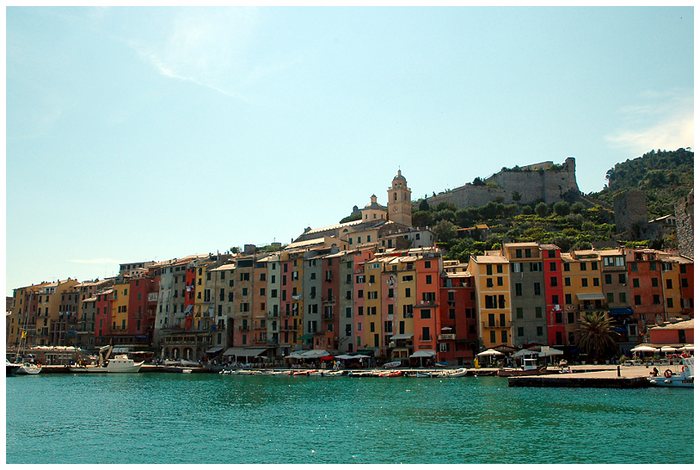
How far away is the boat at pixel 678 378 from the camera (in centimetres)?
4094

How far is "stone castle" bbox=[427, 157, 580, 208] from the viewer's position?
13112cm

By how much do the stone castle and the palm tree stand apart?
239 feet

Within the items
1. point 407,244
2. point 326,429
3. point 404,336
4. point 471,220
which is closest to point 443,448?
point 326,429

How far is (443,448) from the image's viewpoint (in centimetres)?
2478

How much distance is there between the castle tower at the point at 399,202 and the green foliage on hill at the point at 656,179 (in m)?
32.4

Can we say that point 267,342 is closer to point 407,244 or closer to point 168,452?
point 407,244

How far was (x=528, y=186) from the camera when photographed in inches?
5271

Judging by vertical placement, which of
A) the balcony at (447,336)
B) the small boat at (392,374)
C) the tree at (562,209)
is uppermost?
the tree at (562,209)

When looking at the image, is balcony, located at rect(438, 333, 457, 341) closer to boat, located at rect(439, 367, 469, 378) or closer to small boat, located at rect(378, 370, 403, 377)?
small boat, located at rect(378, 370, 403, 377)

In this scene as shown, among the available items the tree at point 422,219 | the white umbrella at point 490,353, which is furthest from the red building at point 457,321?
the tree at point 422,219

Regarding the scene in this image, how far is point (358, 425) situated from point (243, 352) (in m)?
46.2

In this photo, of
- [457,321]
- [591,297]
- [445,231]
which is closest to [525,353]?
[457,321]

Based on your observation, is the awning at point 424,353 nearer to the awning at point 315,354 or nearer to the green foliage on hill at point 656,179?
the awning at point 315,354

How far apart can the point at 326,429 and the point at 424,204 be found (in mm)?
98238
